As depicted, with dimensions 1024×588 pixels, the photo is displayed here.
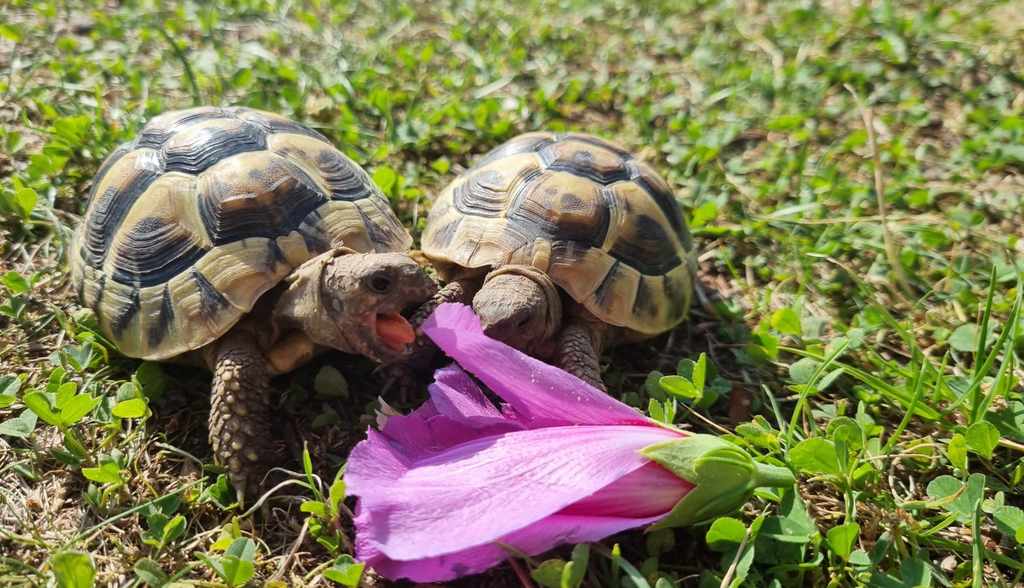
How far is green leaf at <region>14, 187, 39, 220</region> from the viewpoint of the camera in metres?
2.46

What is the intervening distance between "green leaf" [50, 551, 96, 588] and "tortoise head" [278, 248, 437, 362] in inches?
30.4

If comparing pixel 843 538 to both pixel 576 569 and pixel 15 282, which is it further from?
pixel 15 282

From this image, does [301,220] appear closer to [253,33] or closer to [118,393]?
[118,393]

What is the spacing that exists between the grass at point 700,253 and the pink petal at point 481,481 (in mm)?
A: 274

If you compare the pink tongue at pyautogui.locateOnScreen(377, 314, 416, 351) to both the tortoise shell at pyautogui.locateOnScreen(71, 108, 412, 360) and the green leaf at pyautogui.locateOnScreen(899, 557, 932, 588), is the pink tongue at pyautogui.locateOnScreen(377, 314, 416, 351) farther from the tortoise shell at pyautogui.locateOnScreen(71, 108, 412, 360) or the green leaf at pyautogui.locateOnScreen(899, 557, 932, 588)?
the green leaf at pyautogui.locateOnScreen(899, 557, 932, 588)

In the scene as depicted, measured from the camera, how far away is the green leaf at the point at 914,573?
1514mm

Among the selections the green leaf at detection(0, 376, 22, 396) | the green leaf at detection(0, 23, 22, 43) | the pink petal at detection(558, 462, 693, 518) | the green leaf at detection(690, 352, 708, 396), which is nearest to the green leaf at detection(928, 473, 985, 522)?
the green leaf at detection(690, 352, 708, 396)

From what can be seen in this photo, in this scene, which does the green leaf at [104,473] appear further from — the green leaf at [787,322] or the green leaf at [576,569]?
the green leaf at [787,322]

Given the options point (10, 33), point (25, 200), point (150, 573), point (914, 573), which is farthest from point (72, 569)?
point (10, 33)

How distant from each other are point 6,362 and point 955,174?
4132mm

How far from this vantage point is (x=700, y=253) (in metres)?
2.97

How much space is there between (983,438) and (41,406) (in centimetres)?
248

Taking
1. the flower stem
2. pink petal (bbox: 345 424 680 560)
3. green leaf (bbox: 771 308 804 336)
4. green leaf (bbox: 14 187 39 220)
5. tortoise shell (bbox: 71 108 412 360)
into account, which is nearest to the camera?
pink petal (bbox: 345 424 680 560)

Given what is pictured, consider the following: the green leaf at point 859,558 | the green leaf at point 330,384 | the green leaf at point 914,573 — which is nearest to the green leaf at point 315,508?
the green leaf at point 330,384
